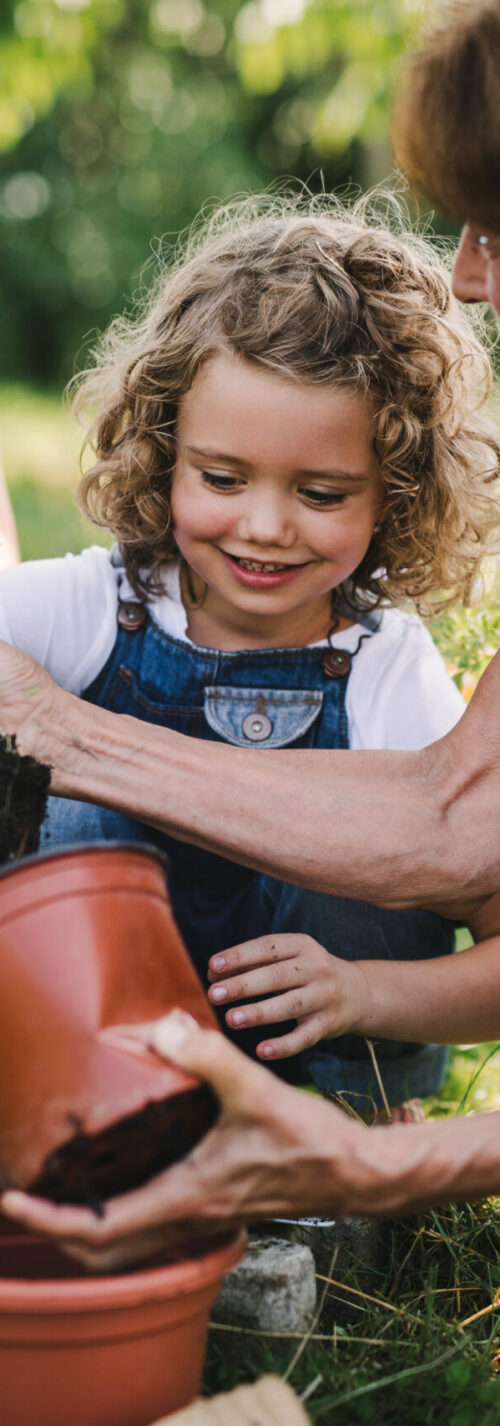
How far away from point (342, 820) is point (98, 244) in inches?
436

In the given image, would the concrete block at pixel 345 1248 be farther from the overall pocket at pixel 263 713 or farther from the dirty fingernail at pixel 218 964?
the overall pocket at pixel 263 713

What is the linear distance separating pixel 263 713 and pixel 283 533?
1.15 ft

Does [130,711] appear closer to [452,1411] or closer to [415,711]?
[415,711]

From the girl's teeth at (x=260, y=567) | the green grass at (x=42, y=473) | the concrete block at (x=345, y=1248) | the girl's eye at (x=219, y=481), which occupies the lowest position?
the green grass at (x=42, y=473)

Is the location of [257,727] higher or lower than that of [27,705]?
lower

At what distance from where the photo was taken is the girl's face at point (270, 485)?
1.88m

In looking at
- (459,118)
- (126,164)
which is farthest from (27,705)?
(126,164)

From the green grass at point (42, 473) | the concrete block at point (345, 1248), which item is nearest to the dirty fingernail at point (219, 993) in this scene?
the concrete block at point (345, 1248)

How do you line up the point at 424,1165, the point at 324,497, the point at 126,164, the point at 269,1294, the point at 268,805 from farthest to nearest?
the point at 126,164
the point at 324,497
the point at 268,805
the point at 269,1294
the point at 424,1165

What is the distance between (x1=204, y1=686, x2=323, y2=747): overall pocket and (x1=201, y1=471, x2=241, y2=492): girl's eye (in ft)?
1.14

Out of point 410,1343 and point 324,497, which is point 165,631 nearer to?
point 324,497

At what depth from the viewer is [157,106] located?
11969 mm

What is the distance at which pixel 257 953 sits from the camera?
5.58 ft

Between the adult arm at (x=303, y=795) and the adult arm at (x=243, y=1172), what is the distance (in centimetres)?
53
